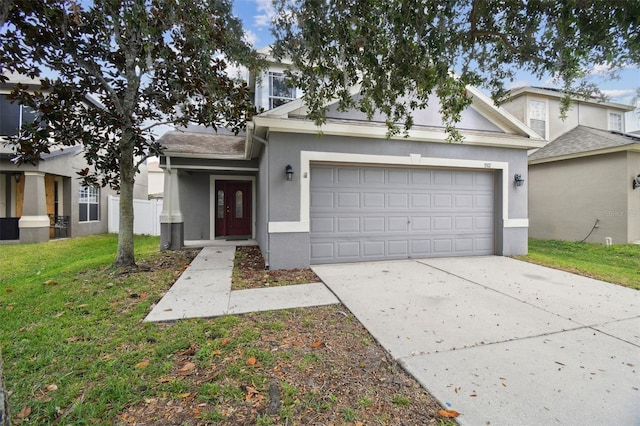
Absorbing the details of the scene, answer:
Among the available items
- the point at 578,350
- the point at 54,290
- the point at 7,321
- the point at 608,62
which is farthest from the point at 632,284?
the point at 54,290

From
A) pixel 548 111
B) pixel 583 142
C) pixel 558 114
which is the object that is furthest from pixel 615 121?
pixel 583 142

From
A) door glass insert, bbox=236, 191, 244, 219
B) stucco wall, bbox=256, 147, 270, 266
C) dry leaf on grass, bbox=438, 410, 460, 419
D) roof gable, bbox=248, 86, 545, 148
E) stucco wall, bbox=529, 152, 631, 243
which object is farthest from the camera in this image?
door glass insert, bbox=236, 191, 244, 219

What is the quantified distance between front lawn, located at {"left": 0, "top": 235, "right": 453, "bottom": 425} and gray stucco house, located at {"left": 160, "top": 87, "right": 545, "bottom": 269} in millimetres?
2854

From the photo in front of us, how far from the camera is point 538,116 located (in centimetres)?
1322

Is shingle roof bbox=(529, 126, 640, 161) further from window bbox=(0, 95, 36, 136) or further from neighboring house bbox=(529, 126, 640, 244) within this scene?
window bbox=(0, 95, 36, 136)

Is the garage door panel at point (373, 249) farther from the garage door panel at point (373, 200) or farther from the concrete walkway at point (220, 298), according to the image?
the concrete walkway at point (220, 298)

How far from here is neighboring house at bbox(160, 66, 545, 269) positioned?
6375 millimetres

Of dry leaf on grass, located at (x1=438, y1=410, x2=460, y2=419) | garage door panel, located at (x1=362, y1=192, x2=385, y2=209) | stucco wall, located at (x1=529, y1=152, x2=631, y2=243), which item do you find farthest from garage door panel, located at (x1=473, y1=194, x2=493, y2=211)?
dry leaf on grass, located at (x1=438, y1=410, x2=460, y2=419)

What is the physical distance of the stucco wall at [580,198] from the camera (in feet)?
31.2

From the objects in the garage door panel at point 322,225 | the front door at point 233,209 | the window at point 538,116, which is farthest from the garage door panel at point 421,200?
the window at point 538,116

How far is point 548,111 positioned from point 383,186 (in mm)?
11512

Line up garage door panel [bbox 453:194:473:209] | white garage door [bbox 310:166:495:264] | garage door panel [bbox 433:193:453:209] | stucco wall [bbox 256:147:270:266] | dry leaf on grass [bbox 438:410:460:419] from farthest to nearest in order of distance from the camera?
garage door panel [bbox 453:194:473:209] → garage door panel [bbox 433:193:453:209] → white garage door [bbox 310:166:495:264] → stucco wall [bbox 256:147:270:266] → dry leaf on grass [bbox 438:410:460:419]

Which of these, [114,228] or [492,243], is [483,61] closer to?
[492,243]

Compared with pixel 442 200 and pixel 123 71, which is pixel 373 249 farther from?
pixel 123 71
